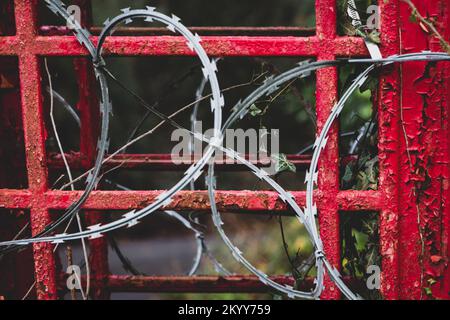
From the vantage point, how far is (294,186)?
19.7 feet

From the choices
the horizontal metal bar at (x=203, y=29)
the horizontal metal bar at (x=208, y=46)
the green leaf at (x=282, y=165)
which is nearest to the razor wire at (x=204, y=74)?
the horizontal metal bar at (x=208, y=46)

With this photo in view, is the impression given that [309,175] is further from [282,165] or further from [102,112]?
[102,112]

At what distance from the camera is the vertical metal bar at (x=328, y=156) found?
4.99 ft

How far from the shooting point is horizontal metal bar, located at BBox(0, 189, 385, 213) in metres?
1.57

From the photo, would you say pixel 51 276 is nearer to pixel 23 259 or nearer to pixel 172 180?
pixel 23 259

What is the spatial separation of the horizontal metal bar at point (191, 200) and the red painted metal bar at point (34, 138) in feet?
0.11

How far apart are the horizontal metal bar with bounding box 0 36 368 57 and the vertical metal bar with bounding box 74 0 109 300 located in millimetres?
510

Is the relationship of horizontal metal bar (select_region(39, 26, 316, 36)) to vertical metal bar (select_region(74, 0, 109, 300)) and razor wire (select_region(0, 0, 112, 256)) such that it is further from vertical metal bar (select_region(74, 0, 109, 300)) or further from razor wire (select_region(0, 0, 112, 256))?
razor wire (select_region(0, 0, 112, 256))

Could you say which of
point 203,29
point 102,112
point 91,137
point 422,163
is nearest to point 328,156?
point 422,163

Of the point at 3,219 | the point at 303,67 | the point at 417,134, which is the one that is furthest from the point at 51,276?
the point at 417,134

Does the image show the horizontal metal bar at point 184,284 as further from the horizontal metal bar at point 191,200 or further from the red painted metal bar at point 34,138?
the horizontal metal bar at point 191,200

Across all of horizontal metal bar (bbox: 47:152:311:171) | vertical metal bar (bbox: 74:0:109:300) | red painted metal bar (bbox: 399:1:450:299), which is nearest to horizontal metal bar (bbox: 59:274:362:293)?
vertical metal bar (bbox: 74:0:109:300)

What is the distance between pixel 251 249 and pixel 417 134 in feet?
11.1

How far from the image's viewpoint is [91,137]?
2.11 meters
